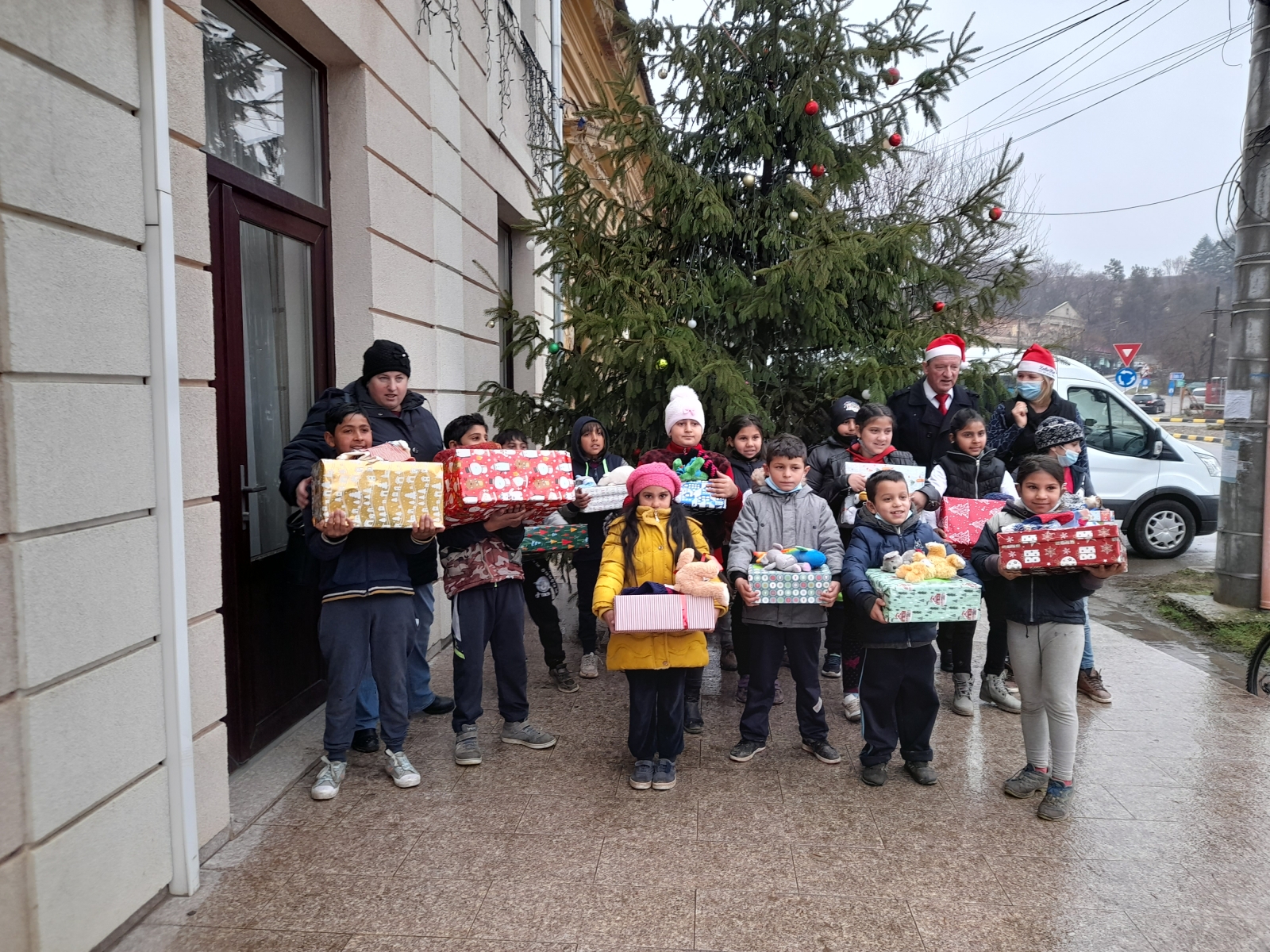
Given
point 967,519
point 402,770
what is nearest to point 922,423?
point 967,519

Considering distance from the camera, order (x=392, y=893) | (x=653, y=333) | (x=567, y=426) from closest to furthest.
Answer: (x=392, y=893) < (x=653, y=333) < (x=567, y=426)

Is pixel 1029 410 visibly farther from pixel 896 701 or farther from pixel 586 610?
pixel 586 610

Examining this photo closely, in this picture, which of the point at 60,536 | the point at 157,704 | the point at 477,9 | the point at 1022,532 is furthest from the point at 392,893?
the point at 477,9

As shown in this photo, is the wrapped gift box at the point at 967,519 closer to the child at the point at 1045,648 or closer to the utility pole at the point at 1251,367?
the child at the point at 1045,648

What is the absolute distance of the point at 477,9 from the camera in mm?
7707

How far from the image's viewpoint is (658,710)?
428cm

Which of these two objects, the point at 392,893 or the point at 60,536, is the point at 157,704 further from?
the point at 392,893

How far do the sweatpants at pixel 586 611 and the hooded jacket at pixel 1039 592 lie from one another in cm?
272

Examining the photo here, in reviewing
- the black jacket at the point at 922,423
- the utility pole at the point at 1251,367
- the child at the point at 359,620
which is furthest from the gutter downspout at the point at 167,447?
the utility pole at the point at 1251,367

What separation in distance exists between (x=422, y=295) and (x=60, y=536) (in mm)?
3948

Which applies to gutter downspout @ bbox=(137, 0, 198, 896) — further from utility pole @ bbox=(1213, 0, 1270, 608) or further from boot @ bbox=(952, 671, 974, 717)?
utility pole @ bbox=(1213, 0, 1270, 608)

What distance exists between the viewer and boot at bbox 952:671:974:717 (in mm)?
5332

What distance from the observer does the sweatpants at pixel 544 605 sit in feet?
18.5

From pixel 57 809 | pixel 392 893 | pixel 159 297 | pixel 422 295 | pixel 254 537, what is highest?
pixel 422 295
